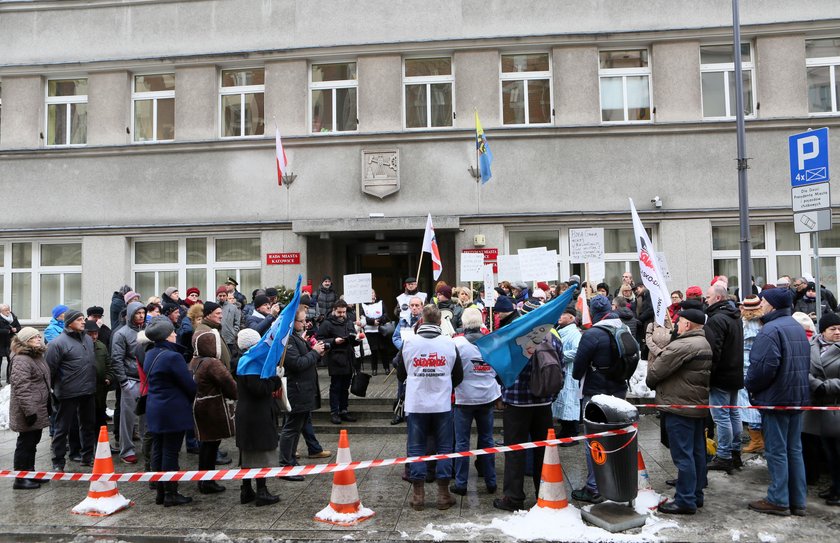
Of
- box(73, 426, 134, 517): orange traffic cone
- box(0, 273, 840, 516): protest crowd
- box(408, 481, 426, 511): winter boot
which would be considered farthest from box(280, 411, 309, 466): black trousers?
box(408, 481, 426, 511): winter boot

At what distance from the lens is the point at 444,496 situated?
249 inches

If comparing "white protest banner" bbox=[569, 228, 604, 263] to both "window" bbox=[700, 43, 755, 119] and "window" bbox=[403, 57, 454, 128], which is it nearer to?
"window" bbox=[403, 57, 454, 128]

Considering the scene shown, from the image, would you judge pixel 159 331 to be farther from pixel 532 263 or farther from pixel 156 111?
pixel 156 111

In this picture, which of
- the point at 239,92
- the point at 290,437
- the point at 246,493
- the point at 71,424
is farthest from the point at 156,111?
the point at 246,493

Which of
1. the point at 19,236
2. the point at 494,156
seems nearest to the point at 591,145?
Result: the point at 494,156

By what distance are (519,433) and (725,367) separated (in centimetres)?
251

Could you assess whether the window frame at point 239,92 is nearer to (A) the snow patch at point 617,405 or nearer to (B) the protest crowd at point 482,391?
(B) the protest crowd at point 482,391

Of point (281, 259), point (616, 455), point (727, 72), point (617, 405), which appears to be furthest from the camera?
point (281, 259)

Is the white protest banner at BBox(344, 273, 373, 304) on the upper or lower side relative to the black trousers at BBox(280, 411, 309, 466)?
upper

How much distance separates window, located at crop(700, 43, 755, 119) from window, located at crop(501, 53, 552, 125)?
11.7 feet

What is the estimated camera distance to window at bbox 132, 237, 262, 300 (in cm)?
1547

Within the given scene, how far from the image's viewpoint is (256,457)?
21.3 ft

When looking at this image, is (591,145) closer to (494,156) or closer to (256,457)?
(494,156)

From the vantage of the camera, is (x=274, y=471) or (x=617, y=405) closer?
(x=617, y=405)
